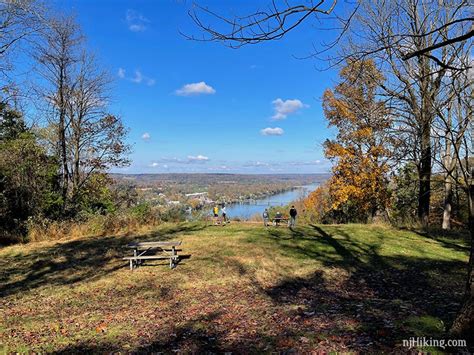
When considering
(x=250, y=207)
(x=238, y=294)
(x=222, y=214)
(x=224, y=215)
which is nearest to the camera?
(x=238, y=294)

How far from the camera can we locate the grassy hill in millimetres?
4359

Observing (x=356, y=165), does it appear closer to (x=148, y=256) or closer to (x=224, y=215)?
(x=224, y=215)

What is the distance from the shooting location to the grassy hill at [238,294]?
436cm

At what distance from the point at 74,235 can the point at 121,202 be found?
9.44 meters

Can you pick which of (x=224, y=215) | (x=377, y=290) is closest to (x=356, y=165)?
(x=224, y=215)

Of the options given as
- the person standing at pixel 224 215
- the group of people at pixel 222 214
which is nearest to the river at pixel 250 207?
the person standing at pixel 224 215

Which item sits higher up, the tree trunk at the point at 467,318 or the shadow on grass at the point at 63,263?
the tree trunk at the point at 467,318

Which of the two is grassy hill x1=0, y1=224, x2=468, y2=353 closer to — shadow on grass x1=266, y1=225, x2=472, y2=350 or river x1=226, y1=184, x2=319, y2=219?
shadow on grass x1=266, y1=225, x2=472, y2=350

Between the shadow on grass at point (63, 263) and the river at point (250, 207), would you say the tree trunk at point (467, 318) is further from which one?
the river at point (250, 207)

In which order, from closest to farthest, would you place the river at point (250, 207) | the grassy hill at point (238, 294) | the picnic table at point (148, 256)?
the grassy hill at point (238, 294), the picnic table at point (148, 256), the river at point (250, 207)

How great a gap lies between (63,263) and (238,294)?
5.49 m

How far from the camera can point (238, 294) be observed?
21.5 feet

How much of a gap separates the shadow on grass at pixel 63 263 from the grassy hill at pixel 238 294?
1.3 inches

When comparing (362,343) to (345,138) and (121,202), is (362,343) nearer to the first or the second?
(345,138)
